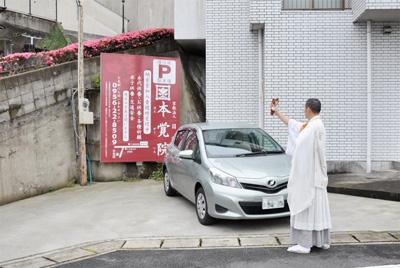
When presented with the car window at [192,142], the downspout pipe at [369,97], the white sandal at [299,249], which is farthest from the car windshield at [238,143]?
the downspout pipe at [369,97]

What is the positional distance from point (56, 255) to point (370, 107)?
293 inches

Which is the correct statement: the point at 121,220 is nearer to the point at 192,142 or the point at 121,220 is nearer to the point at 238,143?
the point at 192,142

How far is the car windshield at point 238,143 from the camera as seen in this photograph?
6.05 meters

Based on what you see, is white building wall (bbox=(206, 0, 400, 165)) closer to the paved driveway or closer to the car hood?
the paved driveway

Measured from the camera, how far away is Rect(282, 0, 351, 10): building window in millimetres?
9119

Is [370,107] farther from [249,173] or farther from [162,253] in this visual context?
[162,253]

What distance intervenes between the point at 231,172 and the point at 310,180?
135 centimetres

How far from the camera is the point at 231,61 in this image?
9.75 metres

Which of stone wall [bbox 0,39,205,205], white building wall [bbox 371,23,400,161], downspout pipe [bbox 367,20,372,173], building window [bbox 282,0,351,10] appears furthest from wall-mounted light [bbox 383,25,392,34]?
stone wall [bbox 0,39,205,205]

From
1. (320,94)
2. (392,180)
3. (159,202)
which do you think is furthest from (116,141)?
(392,180)

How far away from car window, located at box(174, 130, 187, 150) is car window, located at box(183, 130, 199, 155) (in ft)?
0.73

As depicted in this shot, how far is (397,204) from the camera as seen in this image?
6.50 m

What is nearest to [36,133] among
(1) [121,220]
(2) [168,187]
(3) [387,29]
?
(2) [168,187]

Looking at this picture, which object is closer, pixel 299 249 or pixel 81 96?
pixel 299 249
